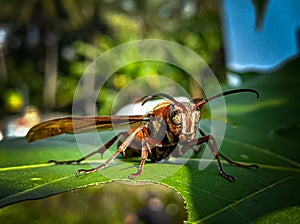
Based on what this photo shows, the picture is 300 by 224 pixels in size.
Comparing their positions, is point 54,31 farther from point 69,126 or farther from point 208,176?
point 208,176

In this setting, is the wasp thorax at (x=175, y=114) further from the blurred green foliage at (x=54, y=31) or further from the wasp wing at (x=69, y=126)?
the blurred green foliage at (x=54, y=31)

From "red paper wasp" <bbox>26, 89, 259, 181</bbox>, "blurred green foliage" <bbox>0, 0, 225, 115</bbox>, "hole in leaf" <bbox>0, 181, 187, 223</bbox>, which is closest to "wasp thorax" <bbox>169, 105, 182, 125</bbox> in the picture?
"red paper wasp" <bbox>26, 89, 259, 181</bbox>

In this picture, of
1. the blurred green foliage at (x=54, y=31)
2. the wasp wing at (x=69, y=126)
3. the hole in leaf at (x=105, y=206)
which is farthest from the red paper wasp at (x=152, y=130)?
the blurred green foliage at (x=54, y=31)

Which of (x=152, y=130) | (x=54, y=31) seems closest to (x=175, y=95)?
(x=152, y=130)

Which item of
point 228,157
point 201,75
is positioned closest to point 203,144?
point 228,157

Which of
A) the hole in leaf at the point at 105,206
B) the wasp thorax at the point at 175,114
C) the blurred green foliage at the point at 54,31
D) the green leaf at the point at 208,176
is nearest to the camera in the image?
the green leaf at the point at 208,176

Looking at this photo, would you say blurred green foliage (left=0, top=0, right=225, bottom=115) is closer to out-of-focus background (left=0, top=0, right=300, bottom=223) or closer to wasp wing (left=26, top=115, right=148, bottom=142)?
out-of-focus background (left=0, top=0, right=300, bottom=223)

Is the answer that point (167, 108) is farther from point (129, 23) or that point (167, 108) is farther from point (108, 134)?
point (129, 23)

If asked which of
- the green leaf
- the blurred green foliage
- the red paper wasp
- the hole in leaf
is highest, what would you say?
the blurred green foliage
